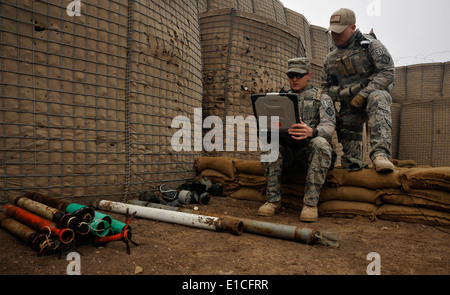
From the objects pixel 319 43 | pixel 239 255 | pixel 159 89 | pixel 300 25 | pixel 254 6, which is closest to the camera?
pixel 239 255

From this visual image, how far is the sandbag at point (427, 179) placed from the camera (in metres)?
2.16

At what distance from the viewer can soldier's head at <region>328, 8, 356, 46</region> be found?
9.41 ft

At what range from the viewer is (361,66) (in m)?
2.96

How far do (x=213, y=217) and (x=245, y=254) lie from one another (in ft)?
1.78

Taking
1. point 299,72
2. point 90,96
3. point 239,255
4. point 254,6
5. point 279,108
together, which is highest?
point 254,6

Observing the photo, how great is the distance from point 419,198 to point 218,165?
2148mm

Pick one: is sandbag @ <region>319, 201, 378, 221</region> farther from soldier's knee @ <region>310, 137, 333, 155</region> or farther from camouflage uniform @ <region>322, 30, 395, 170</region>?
soldier's knee @ <region>310, 137, 333, 155</region>

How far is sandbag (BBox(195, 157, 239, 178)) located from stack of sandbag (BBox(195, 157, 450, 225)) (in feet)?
1.35

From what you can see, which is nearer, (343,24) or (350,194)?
(350,194)

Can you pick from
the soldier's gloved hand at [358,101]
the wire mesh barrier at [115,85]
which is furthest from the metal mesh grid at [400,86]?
the soldier's gloved hand at [358,101]

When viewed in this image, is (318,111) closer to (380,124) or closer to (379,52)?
(380,124)

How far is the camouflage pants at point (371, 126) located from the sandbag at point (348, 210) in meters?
0.39

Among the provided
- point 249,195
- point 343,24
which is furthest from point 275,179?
point 343,24

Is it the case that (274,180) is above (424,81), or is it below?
below
